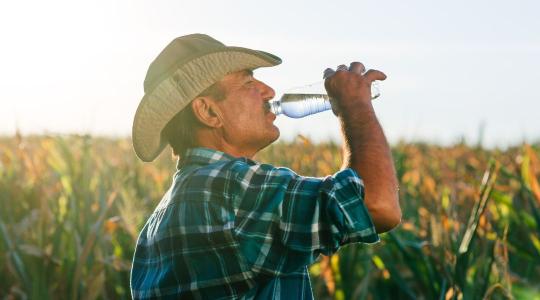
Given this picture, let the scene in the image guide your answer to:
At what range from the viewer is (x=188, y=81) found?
235cm

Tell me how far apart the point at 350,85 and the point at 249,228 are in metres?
0.53

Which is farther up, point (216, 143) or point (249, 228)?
point (216, 143)

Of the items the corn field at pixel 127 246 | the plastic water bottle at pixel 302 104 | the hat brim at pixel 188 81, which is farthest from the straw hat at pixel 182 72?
the corn field at pixel 127 246

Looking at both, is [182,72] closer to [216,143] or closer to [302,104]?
[216,143]

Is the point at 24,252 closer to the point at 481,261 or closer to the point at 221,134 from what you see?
the point at 221,134

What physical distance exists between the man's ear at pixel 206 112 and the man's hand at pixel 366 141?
33 centimetres

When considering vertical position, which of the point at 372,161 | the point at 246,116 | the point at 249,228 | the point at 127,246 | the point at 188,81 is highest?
the point at 188,81

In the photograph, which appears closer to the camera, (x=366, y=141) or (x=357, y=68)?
(x=366, y=141)

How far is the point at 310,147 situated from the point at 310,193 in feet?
21.3

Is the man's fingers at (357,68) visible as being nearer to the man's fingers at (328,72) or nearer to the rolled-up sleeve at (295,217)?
the man's fingers at (328,72)

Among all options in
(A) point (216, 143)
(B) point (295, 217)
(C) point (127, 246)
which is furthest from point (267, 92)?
(C) point (127, 246)

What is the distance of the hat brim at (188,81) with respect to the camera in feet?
7.68

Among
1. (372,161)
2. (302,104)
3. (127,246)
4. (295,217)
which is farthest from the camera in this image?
(127,246)

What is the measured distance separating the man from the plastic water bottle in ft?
0.76
